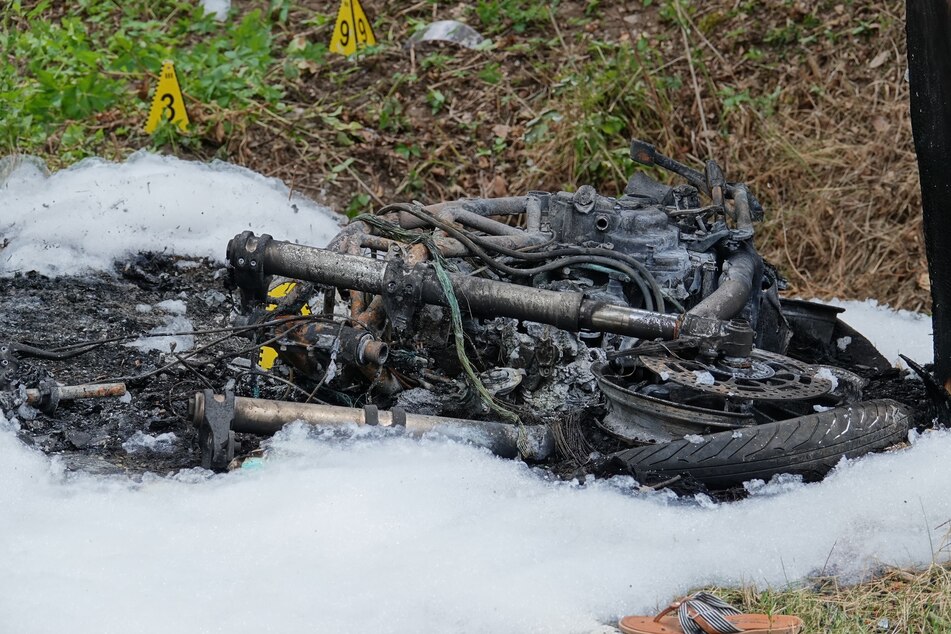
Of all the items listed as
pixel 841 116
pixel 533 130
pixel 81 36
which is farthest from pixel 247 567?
pixel 81 36

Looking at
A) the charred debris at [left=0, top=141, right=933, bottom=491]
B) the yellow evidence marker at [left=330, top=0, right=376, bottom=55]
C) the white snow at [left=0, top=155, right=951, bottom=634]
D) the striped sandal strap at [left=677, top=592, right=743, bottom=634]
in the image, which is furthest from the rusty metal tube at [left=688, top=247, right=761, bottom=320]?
the yellow evidence marker at [left=330, top=0, right=376, bottom=55]

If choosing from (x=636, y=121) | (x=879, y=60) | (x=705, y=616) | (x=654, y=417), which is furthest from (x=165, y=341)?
(x=879, y=60)

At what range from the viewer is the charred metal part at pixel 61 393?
165 inches

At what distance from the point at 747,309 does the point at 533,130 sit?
10.7ft

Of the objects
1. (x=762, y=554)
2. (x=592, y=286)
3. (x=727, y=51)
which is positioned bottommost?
(x=762, y=554)

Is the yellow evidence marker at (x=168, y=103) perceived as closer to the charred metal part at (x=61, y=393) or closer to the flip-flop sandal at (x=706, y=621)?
the charred metal part at (x=61, y=393)

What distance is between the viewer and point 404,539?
3.39 meters

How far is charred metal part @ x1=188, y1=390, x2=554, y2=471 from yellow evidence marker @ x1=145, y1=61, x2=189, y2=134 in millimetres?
3817

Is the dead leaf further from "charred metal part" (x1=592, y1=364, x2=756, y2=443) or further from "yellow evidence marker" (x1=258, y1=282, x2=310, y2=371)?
"yellow evidence marker" (x1=258, y1=282, x2=310, y2=371)

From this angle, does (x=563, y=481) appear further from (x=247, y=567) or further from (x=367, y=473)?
(x=247, y=567)

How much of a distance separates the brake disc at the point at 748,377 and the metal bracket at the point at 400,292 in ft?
2.73

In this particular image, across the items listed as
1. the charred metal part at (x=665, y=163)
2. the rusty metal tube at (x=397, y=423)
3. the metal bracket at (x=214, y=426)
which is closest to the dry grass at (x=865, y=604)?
the rusty metal tube at (x=397, y=423)

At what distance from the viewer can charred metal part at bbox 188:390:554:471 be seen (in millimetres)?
3811

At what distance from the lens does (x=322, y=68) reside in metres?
8.34
